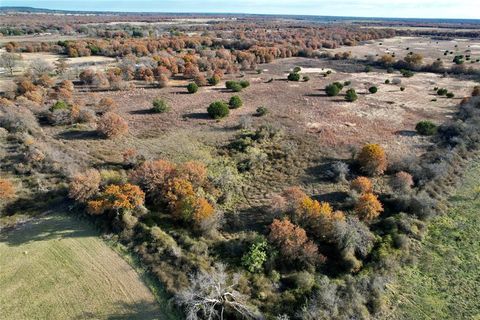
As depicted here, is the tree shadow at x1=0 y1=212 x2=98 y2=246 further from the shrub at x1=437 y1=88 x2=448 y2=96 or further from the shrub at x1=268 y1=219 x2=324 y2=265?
the shrub at x1=437 y1=88 x2=448 y2=96

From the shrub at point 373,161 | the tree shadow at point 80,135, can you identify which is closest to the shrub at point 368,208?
the shrub at point 373,161

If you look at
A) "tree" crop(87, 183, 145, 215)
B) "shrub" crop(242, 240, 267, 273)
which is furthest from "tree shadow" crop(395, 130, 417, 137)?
"tree" crop(87, 183, 145, 215)

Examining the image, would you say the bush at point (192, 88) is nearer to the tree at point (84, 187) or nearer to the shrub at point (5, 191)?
the tree at point (84, 187)

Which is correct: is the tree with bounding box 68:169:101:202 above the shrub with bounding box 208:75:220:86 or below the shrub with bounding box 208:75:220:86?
below

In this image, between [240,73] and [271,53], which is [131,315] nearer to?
[240,73]

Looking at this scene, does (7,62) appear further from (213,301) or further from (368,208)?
(368,208)
